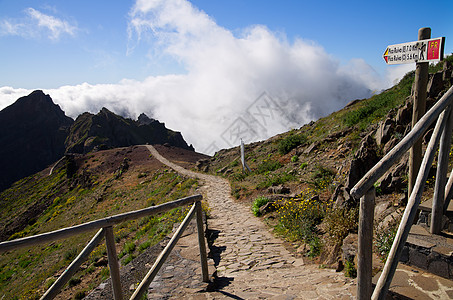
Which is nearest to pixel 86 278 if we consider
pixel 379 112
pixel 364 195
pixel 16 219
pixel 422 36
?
pixel 364 195

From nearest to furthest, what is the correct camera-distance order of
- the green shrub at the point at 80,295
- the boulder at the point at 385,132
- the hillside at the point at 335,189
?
the hillside at the point at 335,189 → the green shrub at the point at 80,295 → the boulder at the point at 385,132

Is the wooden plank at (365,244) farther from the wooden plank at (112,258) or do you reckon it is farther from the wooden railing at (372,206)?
the wooden plank at (112,258)

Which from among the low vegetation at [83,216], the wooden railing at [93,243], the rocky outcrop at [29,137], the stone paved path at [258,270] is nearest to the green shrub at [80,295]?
the low vegetation at [83,216]

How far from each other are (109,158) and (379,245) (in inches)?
1857

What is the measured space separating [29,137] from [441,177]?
135 metres

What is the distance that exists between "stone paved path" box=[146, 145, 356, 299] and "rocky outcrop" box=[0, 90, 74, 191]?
397 ft

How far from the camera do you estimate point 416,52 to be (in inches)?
149

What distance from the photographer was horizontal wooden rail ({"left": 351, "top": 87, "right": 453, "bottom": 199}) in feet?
8.10

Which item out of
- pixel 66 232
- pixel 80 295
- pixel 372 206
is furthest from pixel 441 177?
pixel 80 295

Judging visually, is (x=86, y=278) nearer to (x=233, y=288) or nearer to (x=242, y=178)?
(x=233, y=288)

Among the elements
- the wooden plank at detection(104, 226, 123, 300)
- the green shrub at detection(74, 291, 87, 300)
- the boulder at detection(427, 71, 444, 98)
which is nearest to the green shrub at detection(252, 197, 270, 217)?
the green shrub at detection(74, 291, 87, 300)

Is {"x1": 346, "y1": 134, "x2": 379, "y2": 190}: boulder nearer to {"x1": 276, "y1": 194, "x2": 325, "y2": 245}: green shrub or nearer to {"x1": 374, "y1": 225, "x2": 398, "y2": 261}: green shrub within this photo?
{"x1": 276, "y1": 194, "x2": 325, "y2": 245}: green shrub

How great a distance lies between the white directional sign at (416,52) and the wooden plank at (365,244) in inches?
90.4

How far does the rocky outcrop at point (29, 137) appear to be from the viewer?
4085 inches
